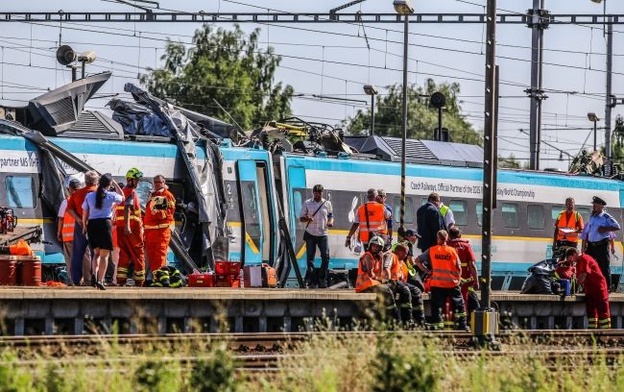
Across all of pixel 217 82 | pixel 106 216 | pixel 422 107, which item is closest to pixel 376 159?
pixel 106 216

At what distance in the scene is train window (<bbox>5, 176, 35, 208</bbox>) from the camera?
1085 inches

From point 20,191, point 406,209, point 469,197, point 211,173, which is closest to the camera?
point 20,191

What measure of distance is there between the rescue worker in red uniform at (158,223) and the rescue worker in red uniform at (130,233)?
0.91ft

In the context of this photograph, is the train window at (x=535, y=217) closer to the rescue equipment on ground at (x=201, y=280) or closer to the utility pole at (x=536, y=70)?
the utility pole at (x=536, y=70)

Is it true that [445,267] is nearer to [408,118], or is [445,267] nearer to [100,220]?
[100,220]

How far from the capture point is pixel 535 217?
1499 inches

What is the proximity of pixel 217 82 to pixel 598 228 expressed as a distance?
56.7 meters

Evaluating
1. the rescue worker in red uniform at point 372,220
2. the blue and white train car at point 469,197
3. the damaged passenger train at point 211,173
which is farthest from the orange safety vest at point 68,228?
the blue and white train car at point 469,197

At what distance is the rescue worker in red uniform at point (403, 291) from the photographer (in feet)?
80.0

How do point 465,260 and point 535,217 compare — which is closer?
point 465,260

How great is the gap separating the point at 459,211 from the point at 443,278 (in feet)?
37.2

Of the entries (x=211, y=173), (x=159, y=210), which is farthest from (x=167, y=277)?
(x=211, y=173)

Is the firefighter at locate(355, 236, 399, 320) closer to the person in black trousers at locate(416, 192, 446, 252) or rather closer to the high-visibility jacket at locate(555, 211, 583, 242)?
the person in black trousers at locate(416, 192, 446, 252)

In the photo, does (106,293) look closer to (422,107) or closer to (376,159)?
(376,159)
